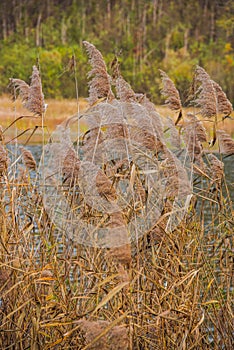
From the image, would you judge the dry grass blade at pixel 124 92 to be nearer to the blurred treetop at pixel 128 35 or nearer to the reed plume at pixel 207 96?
the reed plume at pixel 207 96

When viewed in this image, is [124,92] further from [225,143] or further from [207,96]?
[225,143]

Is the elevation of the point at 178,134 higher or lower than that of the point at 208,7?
higher

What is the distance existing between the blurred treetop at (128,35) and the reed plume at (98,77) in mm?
23812

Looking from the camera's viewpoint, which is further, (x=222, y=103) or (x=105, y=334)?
(x=222, y=103)

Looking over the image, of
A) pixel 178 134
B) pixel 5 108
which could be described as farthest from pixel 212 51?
pixel 178 134

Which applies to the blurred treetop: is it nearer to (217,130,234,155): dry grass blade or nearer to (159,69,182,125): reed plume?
(217,130,234,155): dry grass blade

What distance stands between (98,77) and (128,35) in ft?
105

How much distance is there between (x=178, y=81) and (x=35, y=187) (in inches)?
970

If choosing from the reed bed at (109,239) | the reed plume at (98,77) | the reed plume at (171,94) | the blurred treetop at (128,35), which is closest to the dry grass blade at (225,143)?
the reed bed at (109,239)

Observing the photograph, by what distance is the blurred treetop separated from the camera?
98.4 feet

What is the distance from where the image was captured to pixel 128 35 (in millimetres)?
34938

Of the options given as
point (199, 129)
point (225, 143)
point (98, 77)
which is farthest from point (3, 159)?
point (225, 143)

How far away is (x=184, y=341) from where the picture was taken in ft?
10.8

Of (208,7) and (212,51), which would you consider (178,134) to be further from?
(208,7)
